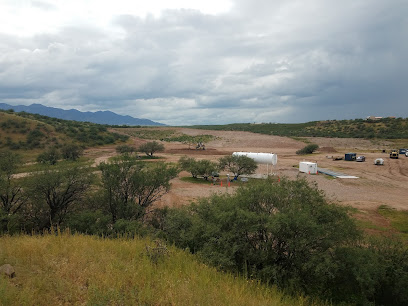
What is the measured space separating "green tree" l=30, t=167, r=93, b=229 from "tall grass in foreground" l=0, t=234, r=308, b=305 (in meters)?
6.29

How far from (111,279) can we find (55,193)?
10.9 meters

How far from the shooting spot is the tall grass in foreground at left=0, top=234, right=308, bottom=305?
5.05 m

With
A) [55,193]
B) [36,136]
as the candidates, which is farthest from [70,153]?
[55,193]

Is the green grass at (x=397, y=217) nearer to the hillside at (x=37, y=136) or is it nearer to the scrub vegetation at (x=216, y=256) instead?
the scrub vegetation at (x=216, y=256)

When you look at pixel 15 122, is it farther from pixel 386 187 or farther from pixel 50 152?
pixel 386 187

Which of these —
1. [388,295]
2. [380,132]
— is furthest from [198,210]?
[380,132]

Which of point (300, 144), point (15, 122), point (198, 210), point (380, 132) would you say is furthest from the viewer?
point (380, 132)

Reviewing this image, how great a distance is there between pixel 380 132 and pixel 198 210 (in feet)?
327

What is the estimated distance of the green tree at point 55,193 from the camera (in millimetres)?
13961

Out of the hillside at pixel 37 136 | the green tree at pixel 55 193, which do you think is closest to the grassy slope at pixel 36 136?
the hillside at pixel 37 136

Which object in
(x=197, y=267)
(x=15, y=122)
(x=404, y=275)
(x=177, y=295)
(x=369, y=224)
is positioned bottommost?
(x=369, y=224)

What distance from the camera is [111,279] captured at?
5.79 metres

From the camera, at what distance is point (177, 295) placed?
514cm

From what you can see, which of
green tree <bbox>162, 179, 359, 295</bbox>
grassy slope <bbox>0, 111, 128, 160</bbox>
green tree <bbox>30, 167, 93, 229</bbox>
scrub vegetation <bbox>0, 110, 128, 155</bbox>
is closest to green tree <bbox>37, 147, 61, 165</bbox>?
scrub vegetation <bbox>0, 110, 128, 155</bbox>
